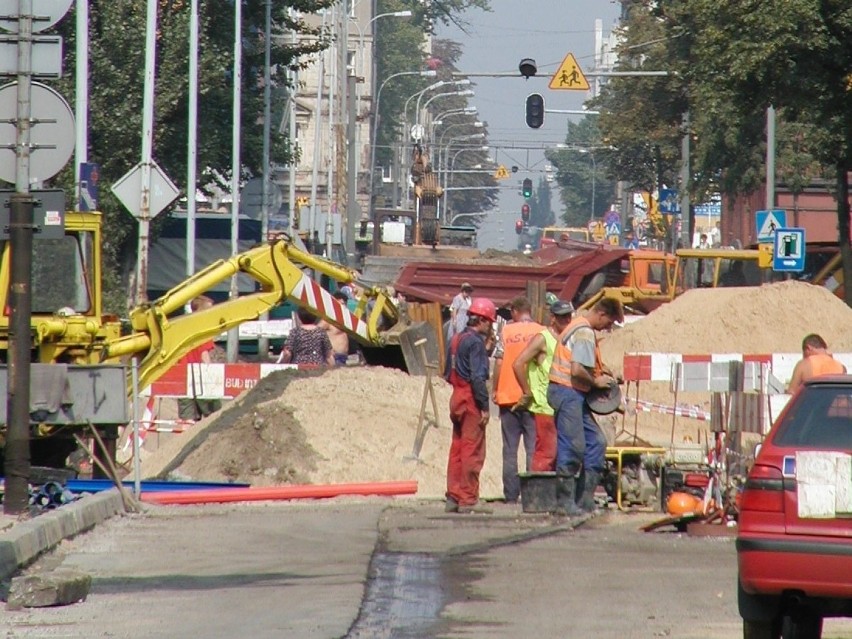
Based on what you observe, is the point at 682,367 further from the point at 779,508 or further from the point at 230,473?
the point at 779,508

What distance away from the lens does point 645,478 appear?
15.8m

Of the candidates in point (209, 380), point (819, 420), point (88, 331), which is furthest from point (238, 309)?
point (819, 420)

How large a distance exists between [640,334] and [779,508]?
2577 cm

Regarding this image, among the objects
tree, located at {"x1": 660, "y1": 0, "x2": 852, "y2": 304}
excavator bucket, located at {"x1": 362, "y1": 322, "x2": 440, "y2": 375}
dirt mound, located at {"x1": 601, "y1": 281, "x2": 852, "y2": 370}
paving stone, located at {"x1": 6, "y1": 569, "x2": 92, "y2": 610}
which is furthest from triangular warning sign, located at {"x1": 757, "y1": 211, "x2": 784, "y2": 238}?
paving stone, located at {"x1": 6, "y1": 569, "x2": 92, "y2": 610}

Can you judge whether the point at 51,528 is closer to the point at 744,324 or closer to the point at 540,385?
the point at 540,385

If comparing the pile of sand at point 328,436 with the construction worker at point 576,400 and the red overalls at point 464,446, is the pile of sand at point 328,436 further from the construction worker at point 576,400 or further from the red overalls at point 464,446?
the construction worker at point 576,400

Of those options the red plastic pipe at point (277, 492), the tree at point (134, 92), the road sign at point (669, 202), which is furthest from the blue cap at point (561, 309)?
the road sign at point (669, 202)

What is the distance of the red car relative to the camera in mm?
7820

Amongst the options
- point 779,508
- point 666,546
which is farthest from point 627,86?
point 779,508

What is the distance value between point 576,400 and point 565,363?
312 millimetres

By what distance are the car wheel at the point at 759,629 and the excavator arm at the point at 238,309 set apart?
9.80 meters

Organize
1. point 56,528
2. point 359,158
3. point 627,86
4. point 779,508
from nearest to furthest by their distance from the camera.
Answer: point 779,508, point 56,528, point 627,86, point 359,158

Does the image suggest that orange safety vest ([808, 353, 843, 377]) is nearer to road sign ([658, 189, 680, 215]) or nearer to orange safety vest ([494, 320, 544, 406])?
orange safety vest ([494, 320, 544, 406])

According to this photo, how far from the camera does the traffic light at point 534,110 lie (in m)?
50.8
